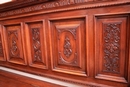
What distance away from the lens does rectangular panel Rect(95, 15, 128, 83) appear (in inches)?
21.0

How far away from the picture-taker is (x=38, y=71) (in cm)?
85

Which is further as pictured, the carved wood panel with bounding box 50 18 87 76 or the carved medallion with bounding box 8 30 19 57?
the carved medallion with bounding box 8 30 19 57

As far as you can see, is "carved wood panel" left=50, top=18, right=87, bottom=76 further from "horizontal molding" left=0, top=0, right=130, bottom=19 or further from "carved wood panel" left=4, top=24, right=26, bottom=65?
"carved wood panel" left=4, top=24, right=26, bottom=65

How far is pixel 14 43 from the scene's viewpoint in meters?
0.94

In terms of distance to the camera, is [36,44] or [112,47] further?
[36,44]

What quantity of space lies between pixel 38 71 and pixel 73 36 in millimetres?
458

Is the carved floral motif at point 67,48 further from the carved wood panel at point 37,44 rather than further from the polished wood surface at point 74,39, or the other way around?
the carved wood panel at point 37,44

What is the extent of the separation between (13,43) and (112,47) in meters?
0.87

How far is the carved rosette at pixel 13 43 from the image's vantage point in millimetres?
920

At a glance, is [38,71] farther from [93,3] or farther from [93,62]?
[93,3]

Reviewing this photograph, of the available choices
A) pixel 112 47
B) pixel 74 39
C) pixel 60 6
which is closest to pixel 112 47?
pixel 112 47

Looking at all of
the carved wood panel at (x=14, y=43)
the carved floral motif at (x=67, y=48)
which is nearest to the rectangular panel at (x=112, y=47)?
the carved floral motif at (x=67, y=48)

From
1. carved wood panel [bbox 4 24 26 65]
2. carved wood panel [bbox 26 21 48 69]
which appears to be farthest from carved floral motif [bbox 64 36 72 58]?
carved wood panel [bbox 4 24 26 65]

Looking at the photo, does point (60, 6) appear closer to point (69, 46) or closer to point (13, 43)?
point (69, 46)
